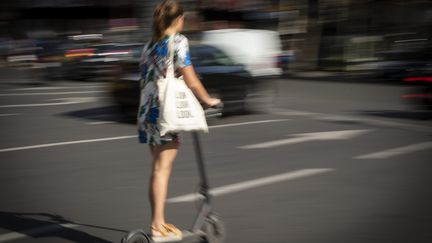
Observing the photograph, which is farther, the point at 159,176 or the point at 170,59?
the point at 159,176

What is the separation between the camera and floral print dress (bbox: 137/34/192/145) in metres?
4.73

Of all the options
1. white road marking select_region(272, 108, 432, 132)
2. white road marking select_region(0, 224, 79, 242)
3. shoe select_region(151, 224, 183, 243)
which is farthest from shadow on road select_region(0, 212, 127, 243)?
white road marking select_region(272, 108, 432, 132)

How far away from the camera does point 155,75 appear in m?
4.77

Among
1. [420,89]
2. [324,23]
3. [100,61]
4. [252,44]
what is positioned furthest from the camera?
[324,23]

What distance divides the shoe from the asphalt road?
0.64 m

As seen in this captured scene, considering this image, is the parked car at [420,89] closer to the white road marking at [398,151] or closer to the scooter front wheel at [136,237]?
the white road marking at [398,151]

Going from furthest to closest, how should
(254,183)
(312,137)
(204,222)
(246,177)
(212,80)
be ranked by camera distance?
(212,80) → (312,137) → (246,177) → (254,183) → (204,222)

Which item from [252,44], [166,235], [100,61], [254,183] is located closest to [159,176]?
[166,235]

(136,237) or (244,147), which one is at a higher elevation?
(136,237)

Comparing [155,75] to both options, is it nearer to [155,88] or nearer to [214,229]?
[155,88]

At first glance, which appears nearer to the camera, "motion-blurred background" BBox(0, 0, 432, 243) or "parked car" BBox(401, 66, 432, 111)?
"motion-blurred background" BBox(0, 0, 432, 243)

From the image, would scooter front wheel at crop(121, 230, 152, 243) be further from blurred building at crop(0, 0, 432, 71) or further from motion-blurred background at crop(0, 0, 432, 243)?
blurred building at crop(0, 0, 432, 71)

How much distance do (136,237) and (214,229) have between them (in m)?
0.66

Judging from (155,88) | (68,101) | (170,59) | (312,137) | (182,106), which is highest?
(170,59)
